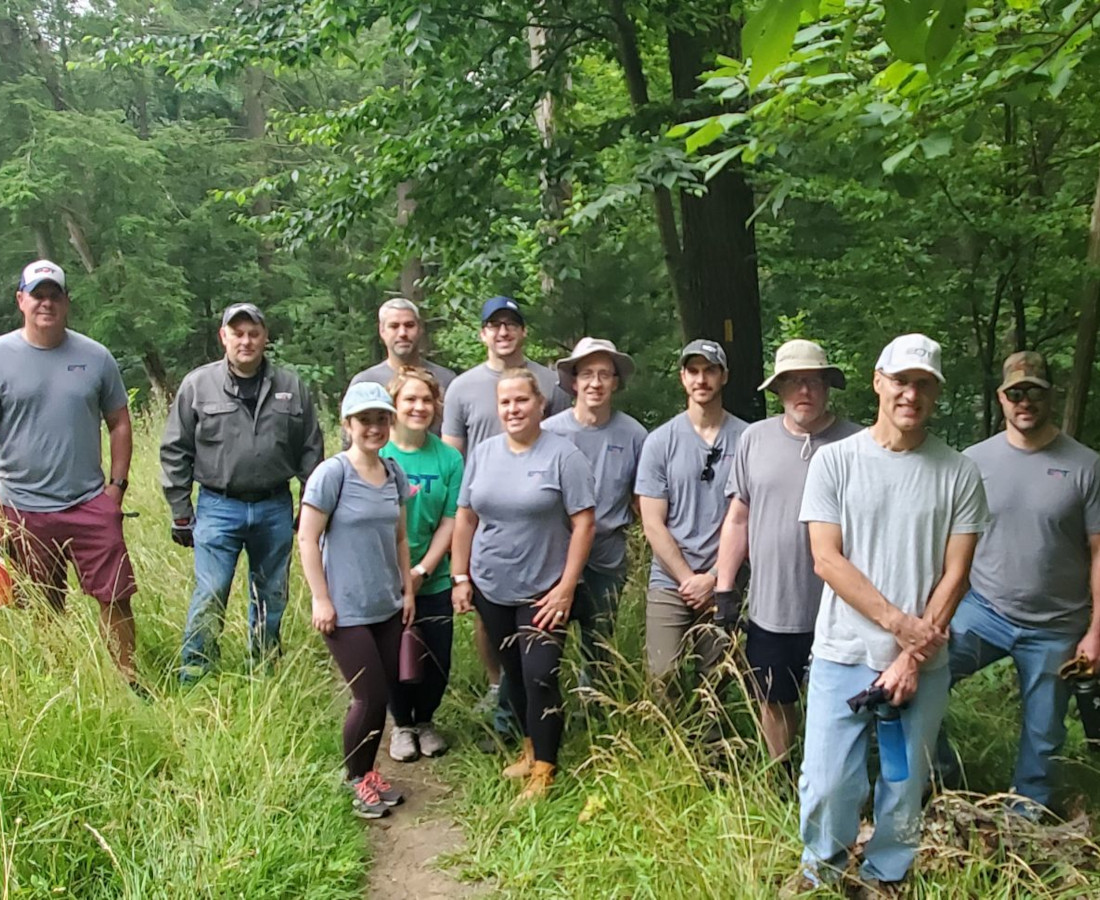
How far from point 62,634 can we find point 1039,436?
4.24m

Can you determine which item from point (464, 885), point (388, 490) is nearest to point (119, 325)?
point (388, 490)

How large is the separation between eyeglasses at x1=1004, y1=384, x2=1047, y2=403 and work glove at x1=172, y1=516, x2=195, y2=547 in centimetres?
382

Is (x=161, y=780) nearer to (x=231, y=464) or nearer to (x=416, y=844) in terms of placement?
(x=416, y=844)

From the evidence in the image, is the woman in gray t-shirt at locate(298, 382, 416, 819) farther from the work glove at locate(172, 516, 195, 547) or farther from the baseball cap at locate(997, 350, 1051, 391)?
the baseball cap at locate(997, 350, 1051, 391)

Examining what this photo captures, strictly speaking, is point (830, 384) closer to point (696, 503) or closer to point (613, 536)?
point (696, 503)

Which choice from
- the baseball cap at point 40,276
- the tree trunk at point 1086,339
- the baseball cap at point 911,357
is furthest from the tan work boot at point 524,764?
the tree trunk at point 1086,339

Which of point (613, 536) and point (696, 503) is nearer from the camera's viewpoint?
point (696, 503)

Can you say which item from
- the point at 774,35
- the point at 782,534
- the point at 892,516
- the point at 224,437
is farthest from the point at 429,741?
the point at 774,35

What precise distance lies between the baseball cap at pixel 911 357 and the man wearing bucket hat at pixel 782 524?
1.79 ft

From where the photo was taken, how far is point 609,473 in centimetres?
404

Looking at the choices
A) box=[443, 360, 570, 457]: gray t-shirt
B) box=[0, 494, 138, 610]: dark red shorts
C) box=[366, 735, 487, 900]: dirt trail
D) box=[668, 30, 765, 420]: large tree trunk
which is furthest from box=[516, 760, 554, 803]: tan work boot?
box=[668, 30, 765, 420]: large tree trunk

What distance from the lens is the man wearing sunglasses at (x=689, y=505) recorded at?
12.2ft

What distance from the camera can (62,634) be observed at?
380 centimetres

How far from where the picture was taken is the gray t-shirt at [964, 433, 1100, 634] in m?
3.50
